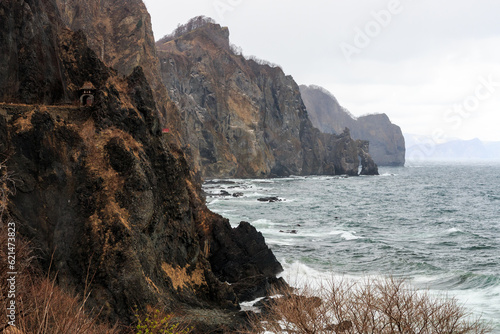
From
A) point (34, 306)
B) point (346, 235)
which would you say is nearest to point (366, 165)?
point (346, 235)

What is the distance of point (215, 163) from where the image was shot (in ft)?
372

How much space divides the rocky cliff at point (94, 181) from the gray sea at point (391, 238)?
10.9 meters

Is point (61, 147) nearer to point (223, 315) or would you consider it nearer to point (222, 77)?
point (223, 315)

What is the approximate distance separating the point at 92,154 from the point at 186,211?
6526mm

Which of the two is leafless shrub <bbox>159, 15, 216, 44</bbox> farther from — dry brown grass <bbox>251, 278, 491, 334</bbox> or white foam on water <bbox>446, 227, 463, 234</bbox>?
dry brown grass <bbox>251, 278, 491, 334</bbox>

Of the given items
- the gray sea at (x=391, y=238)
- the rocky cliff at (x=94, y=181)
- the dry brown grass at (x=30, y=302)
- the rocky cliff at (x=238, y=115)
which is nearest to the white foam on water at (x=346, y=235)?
the gray sea at (x=391, y=238)

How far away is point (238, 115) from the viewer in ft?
414

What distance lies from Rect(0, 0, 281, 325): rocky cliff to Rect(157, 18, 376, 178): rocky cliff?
2833 inches

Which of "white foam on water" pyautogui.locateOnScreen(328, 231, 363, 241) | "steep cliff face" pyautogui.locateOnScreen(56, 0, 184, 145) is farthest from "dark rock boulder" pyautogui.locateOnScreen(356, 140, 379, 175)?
"white foam on water" pyautogui.locateOnScreen(328, 231, 363, 241)

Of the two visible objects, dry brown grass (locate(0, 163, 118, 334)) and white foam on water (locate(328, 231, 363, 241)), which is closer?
dry brown grass (locate(0, 163, 118, 334))

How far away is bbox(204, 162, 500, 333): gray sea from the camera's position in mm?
26766

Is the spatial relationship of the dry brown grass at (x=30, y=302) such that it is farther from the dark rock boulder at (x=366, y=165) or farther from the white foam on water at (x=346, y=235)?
the dark rock boulder at (x=366, y=165)

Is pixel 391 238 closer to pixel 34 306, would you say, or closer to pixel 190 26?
pixel 34 306

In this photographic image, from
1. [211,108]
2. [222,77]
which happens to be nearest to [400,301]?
[211,108]
